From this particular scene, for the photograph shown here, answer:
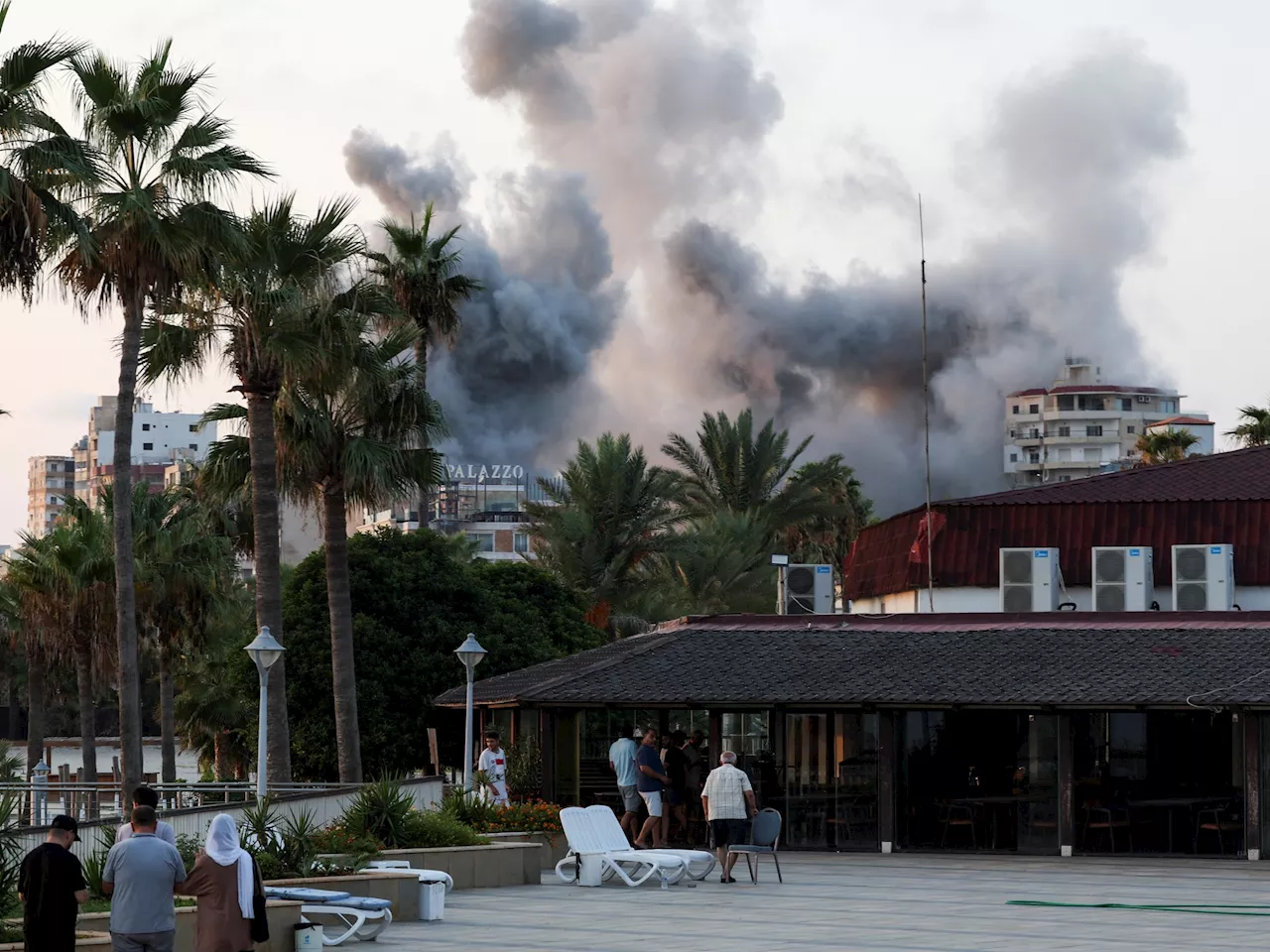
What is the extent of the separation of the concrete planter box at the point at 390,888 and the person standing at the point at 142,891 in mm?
6310

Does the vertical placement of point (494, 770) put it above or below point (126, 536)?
below

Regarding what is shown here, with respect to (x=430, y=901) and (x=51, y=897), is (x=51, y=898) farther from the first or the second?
(x=430, y=901)

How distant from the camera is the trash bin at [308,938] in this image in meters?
16.0

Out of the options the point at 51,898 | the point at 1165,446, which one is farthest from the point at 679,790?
the point at 1165,446

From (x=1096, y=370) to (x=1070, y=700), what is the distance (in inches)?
5733

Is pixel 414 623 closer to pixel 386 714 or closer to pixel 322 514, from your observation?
pixel 386 714

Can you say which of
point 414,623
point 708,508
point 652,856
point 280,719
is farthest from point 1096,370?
point 652,856

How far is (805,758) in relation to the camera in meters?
30.6

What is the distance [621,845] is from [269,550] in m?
13.8

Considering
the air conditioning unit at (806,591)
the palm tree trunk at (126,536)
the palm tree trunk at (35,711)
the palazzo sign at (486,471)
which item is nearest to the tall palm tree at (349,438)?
the palm tree trunk at (126,536)

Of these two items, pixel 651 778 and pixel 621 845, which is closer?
pixel 621 845

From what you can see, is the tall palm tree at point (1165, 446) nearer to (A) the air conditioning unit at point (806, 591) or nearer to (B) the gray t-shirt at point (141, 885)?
(A) the air conditioning unit at point (806, 591)

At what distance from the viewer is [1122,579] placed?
113 feet

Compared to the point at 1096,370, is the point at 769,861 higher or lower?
lower
